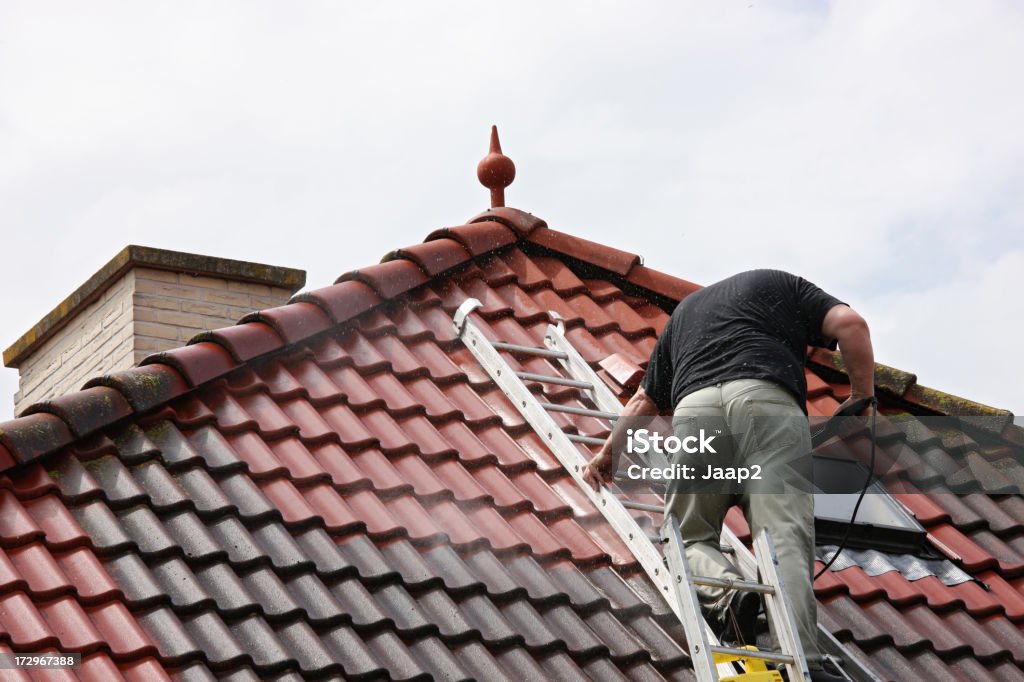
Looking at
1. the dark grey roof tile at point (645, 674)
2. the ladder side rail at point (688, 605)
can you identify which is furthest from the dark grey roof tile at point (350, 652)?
the ladder side rail at point (688, 605)

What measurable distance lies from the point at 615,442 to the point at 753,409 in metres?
0.94

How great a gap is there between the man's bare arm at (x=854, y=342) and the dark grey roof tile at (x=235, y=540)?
221 centimetres

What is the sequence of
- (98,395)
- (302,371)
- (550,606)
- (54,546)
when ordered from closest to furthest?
(54,546), (550,606), (98,395), (302,371)

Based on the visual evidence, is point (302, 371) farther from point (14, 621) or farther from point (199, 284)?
point (199, 284)

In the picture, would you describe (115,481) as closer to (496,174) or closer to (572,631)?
(572,631)

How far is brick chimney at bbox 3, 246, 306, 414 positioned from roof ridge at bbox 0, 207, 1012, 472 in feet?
6.15

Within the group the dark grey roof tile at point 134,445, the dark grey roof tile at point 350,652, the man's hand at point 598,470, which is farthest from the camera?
the man's hand at point 598,470

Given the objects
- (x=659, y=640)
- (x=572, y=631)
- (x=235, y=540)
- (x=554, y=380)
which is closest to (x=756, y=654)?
(x=659, y=640)

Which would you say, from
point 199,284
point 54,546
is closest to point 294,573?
point 54,546

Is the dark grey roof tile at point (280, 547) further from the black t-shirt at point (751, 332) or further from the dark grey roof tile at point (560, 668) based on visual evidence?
the black t-shirt at point (751, 332)

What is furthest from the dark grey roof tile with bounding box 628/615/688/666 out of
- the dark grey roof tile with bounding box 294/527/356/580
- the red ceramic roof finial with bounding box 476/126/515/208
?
the red ceramic roof finial with bounding box 476/126/515/208

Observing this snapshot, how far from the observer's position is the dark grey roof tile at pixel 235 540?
471cm

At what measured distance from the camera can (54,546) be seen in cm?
463

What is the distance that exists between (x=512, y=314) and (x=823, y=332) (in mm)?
2267
